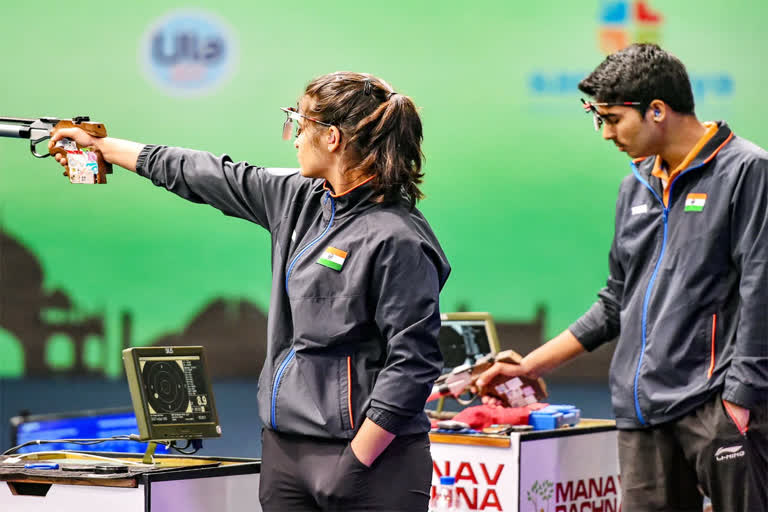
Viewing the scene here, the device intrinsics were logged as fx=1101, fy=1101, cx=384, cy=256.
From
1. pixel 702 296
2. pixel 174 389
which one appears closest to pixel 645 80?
pixel 702 296

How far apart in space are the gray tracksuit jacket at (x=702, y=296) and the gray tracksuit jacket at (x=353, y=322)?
68 centimetres

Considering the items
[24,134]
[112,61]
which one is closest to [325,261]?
[24,134]

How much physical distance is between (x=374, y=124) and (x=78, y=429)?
182 cm

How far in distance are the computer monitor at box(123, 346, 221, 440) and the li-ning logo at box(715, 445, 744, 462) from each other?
4.02 feet

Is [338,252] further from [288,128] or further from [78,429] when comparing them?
[78,429]

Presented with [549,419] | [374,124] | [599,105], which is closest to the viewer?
[374,124]

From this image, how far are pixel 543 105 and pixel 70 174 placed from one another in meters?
4.32

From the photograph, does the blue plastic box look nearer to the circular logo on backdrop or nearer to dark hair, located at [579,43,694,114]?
dark hair, located at [579,43,694,114]

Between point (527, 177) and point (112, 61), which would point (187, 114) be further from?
point (527, 177)

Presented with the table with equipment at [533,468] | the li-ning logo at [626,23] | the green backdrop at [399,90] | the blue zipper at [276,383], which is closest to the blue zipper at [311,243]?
the blue zipper at [276,383]

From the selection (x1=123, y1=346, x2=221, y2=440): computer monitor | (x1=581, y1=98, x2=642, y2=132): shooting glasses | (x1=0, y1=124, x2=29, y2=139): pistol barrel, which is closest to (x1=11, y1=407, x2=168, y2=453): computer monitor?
(x1=123, y1=346, x2=221, y2=440): computer monitor

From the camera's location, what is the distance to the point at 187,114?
6.86 metres

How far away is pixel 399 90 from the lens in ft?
21.9

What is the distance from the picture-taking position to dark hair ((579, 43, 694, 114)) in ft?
9.33
